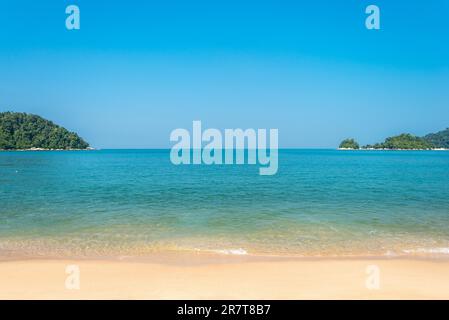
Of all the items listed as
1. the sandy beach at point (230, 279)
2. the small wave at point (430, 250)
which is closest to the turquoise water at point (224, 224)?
the small wave at point (430, 250)

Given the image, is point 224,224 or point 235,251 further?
point 224,224

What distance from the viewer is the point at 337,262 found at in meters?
9.84

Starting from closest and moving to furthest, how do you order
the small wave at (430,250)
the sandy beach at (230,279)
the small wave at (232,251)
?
1. the sandy beach at (230,279)
2. the small wave at (232,251)
3. the small wave at (430,250)

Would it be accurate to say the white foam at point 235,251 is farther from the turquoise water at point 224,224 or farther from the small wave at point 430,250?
the small wave at point 430,250

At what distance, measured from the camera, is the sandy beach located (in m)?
7.34

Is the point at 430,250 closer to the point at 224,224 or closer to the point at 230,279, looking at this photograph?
the point at 230,279

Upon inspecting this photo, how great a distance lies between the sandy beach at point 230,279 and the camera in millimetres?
7340

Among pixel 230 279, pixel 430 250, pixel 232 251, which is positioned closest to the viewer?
pixel 230 279

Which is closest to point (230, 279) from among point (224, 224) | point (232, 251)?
point (232, 251)

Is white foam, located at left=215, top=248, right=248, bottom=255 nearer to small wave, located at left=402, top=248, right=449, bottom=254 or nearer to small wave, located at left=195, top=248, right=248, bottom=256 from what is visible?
small wave, located at left=195, top=248, right=248, bottom=256

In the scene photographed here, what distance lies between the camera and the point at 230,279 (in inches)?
328
